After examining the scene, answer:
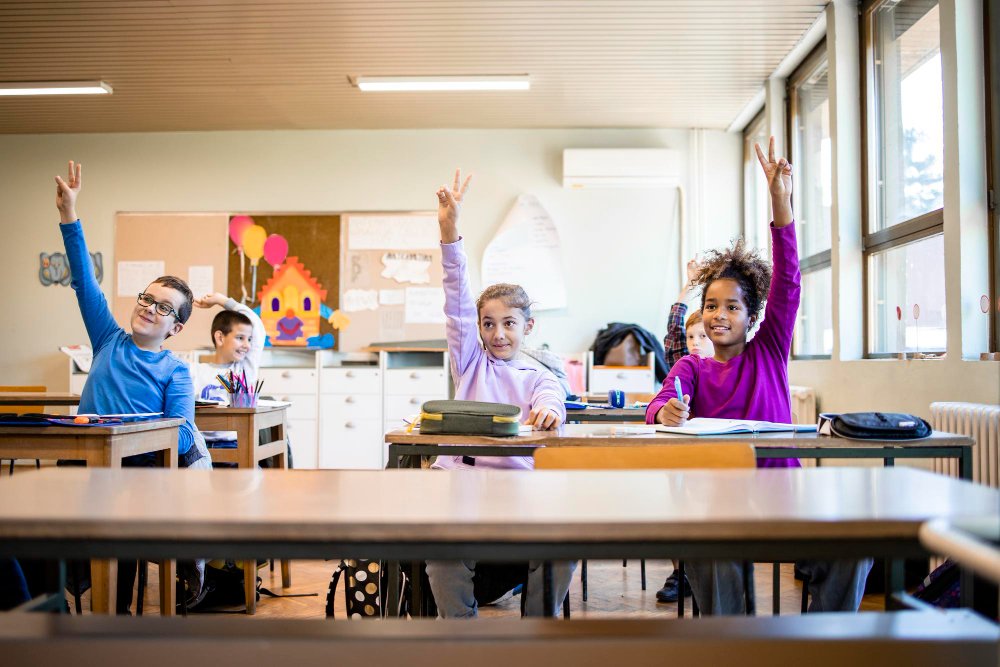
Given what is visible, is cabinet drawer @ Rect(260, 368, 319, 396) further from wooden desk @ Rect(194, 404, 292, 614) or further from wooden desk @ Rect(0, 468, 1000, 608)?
wooden desk @ Rect(0, 468, 1000, 608)

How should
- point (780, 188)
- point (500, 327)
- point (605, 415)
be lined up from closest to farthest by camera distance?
point (780, 188) < point (500, 327) < point (605, 415)

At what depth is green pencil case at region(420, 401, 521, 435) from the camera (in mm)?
1940

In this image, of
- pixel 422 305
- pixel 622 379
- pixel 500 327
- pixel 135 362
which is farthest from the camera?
pixel 422 305

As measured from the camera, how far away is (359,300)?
21.5 feet

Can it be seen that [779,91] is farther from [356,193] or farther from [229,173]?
[229,173]

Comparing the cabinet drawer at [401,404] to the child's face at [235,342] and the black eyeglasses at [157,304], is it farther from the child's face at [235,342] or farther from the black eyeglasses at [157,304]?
the black eyeglasses at [157,304]

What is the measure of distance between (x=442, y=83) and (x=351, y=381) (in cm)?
217

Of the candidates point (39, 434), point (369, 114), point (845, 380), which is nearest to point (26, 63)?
point (369, 114)

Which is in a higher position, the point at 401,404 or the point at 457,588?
the point at 401,404

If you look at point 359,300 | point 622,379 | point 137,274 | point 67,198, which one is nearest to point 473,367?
point 67,198

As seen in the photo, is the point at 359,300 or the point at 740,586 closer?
the point at 740,586

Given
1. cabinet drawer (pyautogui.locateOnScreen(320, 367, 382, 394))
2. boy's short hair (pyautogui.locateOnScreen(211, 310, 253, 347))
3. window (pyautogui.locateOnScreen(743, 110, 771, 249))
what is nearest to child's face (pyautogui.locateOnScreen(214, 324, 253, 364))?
boy's short hair (pyautogui.locateOnScreen(211, 310, 253, 347))

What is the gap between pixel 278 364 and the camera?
6.66 meters

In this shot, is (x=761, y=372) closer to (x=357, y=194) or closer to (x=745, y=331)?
(x=745, y=331)
